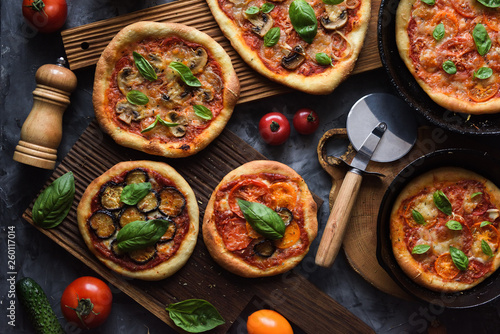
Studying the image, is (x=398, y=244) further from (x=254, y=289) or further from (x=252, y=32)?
(x=252, y=32)

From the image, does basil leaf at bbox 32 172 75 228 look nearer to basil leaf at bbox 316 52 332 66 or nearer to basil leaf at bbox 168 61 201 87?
basil leaf at bbox 168 61 201 87

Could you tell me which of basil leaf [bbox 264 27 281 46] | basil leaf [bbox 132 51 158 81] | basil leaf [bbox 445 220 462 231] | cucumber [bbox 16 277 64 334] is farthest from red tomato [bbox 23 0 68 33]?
→ basil leaf [bbox 445 220 462 231]

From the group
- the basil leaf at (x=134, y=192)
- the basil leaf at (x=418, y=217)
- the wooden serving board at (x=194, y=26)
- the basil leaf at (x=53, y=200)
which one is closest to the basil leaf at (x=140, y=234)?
the basil leaf at (x=134, y=192)

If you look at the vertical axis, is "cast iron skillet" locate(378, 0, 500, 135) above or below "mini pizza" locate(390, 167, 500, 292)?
above

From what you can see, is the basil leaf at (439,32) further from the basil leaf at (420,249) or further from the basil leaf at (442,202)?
the basil leaf at (420,249)

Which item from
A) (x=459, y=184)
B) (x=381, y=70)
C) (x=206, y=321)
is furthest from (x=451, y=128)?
(x=206, y=321)

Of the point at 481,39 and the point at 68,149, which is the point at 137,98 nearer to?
the point at 68,149

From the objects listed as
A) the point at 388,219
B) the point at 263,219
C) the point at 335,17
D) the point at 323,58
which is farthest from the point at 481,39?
the point at 263,219
